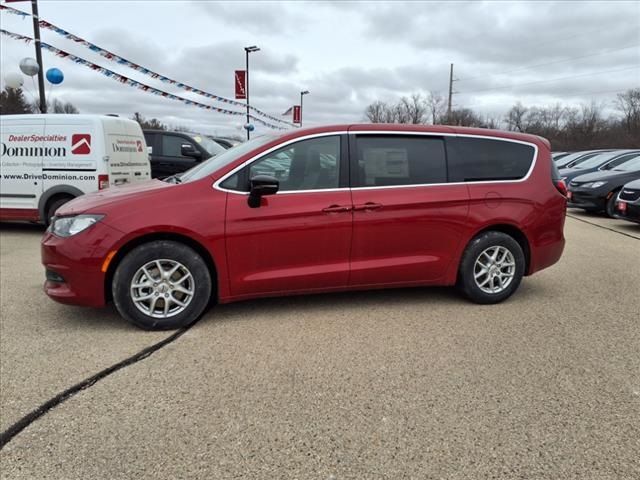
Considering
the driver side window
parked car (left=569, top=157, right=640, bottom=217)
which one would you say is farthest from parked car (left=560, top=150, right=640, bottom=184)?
the driver side window

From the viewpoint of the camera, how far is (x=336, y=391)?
2.92 metres

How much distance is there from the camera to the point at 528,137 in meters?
4.79

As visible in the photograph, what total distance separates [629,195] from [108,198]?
9063mm

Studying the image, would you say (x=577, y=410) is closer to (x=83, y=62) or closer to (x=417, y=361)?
(x=417, y=361)

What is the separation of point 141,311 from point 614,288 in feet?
15.2

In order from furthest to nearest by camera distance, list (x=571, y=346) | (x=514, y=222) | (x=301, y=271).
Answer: (x=514, y=222), (x=301, y=271), (x=571, y=346)

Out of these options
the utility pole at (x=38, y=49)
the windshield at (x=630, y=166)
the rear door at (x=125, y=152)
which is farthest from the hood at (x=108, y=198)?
the windshield at (x=630, y=166)

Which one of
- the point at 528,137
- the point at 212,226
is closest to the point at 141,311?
the point at 212,226

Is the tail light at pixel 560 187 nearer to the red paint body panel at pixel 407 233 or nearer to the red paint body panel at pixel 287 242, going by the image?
the red paint body panel at pixel 407 233

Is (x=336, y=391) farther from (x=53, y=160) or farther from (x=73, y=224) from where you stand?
(x=53, y=160)

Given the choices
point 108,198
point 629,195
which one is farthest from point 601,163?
point 108,198

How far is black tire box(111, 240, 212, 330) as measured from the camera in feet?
12.3

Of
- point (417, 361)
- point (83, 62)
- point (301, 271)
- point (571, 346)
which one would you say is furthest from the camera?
point (83, 62)

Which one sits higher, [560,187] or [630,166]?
[630,166]
